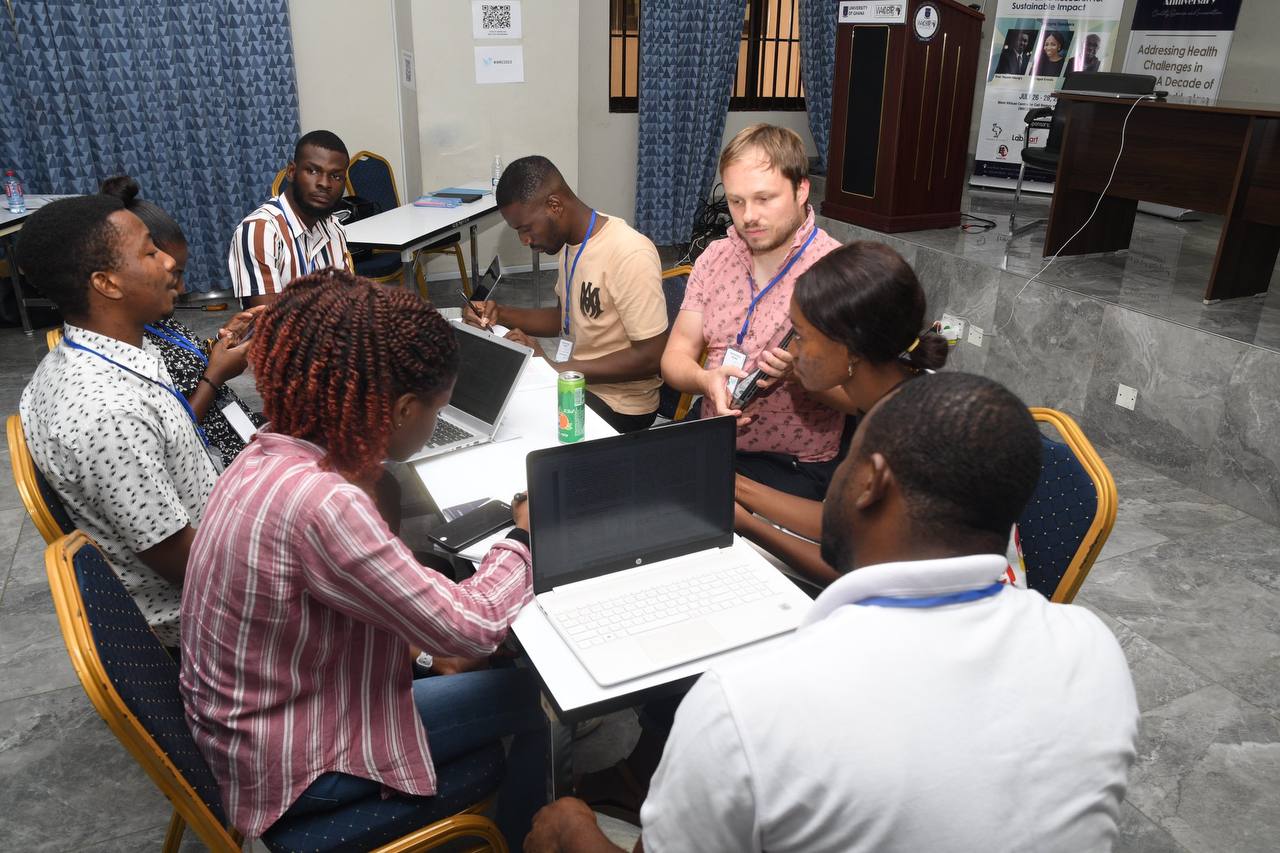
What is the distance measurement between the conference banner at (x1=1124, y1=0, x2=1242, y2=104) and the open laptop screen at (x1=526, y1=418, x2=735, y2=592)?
18.2ft

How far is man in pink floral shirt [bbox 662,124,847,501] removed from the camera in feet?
7.04

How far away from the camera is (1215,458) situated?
11.2 feet

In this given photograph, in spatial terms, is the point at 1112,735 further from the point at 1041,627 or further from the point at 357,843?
the point at 357,843

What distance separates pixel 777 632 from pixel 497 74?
5.03 metres

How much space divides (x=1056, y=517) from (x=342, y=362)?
1292 millimetres

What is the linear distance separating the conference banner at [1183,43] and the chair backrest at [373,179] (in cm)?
488

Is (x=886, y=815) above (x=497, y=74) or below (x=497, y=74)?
below

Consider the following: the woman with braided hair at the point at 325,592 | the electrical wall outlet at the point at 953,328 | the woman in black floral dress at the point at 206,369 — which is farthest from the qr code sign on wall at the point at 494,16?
the woman with braided hair at the point at 325,592

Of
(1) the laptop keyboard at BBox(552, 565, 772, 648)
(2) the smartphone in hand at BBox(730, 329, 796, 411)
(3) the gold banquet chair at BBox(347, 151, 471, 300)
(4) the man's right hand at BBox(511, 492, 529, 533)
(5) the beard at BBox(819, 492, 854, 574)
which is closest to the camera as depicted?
(5) the beard at BBox(819, 492, 854, 574)

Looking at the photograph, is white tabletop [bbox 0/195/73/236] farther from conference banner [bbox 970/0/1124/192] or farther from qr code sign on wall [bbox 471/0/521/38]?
conference banner [bbox 970/0/1124/192]

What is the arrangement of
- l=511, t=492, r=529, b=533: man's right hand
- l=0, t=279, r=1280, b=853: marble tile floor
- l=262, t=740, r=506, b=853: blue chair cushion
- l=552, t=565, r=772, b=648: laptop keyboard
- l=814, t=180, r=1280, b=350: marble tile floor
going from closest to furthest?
l=262, t=740, r=506, b=853: blue chair cushion
l=552, t=565, r=772, b=648: laptop keyboard
l=511, t=492, r=529, b=533: man's right hand
l=0, t=279, r=1280, b=853: marble tile floor
l=814, t=180, r=1280, b=350: marble tile floor

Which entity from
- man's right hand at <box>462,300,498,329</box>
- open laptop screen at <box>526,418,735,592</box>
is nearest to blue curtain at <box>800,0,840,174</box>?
man's right hand at <box>462,300,498,329</box>

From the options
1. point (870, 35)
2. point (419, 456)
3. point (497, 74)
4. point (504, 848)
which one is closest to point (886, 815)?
point (504, 848)

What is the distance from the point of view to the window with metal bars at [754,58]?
20.6ft
